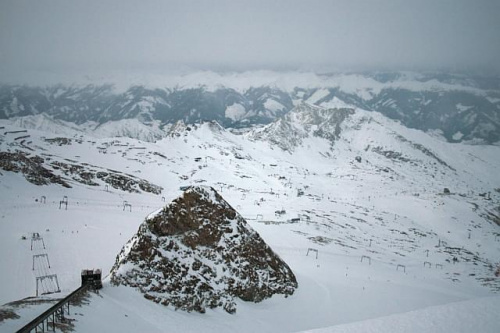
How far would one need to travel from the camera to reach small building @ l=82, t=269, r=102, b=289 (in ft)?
78.6

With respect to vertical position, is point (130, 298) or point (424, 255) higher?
point (130, 298)

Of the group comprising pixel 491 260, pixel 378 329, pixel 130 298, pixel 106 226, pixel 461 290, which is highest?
pixel 378 329

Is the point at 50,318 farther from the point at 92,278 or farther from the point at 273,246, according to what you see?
the point at 273,246

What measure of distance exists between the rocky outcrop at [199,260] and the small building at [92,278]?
1768 mm

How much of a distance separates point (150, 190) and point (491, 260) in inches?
5560

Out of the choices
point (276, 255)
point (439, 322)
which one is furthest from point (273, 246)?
point (439, 322)

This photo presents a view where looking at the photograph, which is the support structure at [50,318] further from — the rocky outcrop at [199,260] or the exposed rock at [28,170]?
the exposed rock at [28,170]

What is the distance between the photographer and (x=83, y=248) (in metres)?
49.4

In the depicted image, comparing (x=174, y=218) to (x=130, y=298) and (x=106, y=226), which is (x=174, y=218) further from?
(x=106, y=226)

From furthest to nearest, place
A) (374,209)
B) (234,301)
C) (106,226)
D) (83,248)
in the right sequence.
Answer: (374,209)
(106,226)
(83,248)
(234,301)

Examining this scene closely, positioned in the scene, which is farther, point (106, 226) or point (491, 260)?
point (491, 260)

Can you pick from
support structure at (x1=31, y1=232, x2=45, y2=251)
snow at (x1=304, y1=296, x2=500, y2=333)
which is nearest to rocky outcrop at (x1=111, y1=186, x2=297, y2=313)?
snow at (x1=304, y1=296, x2=500, y2=333)

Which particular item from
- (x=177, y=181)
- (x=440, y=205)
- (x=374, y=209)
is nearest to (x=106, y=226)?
(x=177, y=181)

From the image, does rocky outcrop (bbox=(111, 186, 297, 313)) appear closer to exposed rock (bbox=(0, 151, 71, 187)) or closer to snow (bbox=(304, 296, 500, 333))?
Result: snow (bbox=(304, 296, 500, 333))
